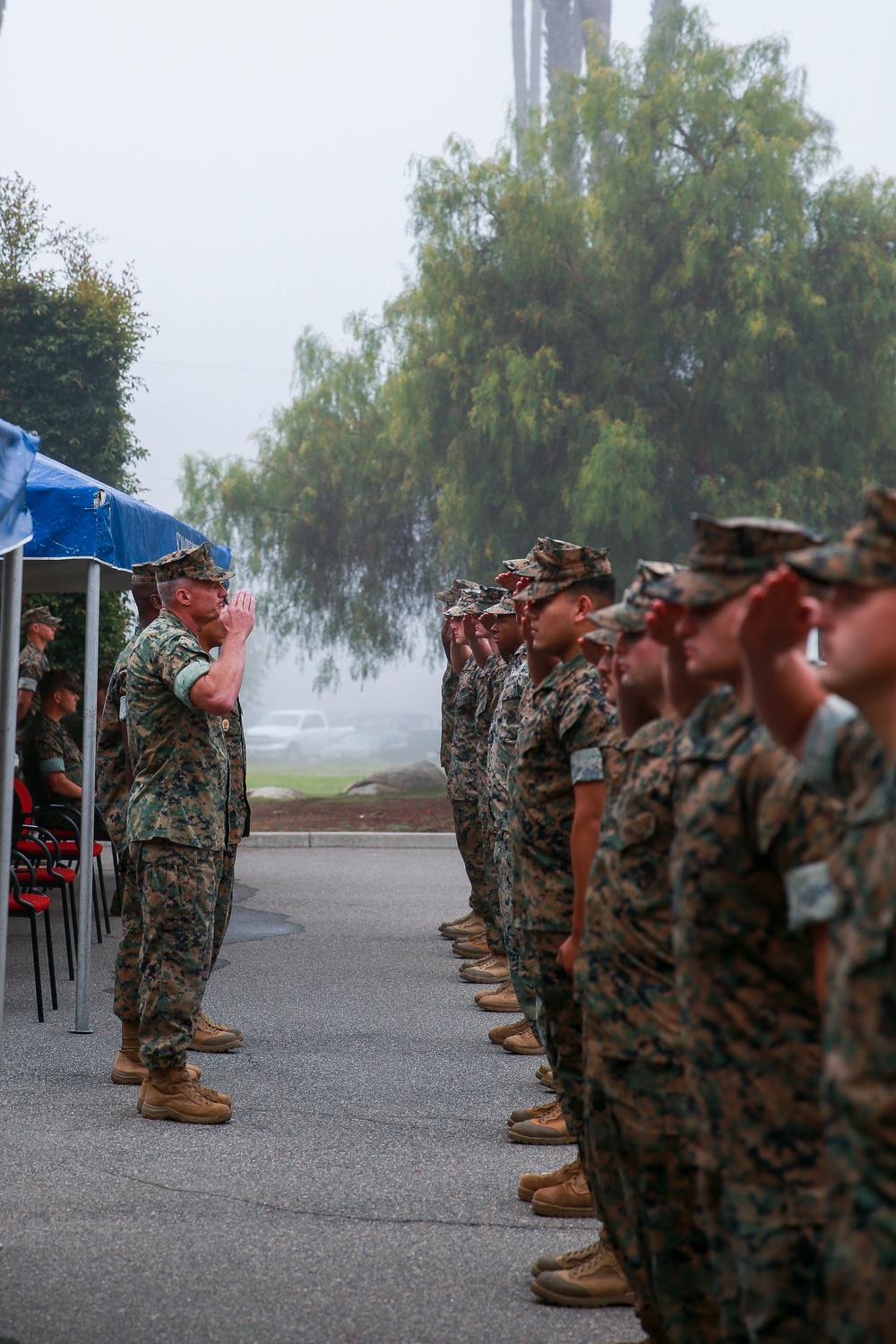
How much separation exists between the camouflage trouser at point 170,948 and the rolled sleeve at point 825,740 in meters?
3.91

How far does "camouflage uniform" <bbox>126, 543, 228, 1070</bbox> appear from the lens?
550 cm

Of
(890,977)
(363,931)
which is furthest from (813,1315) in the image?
(363,931)

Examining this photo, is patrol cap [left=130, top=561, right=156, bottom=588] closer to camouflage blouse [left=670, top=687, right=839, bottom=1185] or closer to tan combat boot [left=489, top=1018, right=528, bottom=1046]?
tan combat boot [left=489, top=1018, right=528, bottom=1046]

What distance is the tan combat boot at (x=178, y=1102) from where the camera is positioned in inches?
217

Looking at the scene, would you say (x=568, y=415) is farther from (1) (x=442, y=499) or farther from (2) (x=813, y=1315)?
(2) (x=813, y=1315)

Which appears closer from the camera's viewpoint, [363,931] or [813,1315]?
[813,1315]

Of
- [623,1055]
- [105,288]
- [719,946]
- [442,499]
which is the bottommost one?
[623,1055]

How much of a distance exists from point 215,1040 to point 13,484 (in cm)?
344

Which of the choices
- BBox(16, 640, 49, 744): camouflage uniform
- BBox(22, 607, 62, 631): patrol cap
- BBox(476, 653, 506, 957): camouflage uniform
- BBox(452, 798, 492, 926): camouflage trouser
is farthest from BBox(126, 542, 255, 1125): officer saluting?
BBox(22, 607, 62, 631): patrol cap

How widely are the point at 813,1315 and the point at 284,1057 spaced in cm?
472

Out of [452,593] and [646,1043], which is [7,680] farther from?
[452,593]

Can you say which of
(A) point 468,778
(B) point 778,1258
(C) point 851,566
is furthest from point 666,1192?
(A) point 468,778

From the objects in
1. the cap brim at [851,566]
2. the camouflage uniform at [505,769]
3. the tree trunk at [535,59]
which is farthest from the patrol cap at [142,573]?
the tree trunk at [535,59]

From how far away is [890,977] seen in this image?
1.68m
